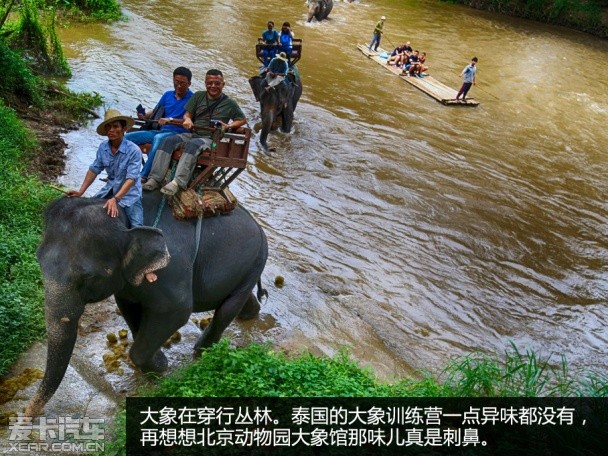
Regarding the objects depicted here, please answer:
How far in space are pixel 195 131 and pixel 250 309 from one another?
1940 millimetres

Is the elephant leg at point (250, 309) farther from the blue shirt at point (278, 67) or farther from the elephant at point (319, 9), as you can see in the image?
the elephant at point (319, 9)

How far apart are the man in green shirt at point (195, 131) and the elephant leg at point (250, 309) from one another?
5.92 ft

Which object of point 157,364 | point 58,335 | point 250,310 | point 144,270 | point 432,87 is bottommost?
point 250,310

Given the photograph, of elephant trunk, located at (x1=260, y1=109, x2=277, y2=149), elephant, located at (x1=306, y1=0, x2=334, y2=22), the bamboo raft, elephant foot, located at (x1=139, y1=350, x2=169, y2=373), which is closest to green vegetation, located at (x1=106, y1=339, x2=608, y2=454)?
elephant foot, located at (x1=139, y1=350, x2=169, y2=373)

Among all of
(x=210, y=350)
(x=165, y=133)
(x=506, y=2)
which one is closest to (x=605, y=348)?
(x=210, y=350)

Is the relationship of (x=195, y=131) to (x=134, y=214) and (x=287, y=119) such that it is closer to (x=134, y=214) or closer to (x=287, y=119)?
(x=134, y=214)

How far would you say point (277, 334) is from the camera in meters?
6.29

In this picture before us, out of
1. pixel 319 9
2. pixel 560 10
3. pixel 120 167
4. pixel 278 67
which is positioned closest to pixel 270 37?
pixel 278 67

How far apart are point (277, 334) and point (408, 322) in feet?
5.81

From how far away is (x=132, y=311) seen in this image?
490 cm

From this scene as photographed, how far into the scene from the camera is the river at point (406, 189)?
7242 mm

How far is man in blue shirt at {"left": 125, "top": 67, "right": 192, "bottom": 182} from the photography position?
513 centimetres

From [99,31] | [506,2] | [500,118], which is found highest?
[506,2]

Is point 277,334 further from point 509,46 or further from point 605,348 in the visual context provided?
point 509,46
